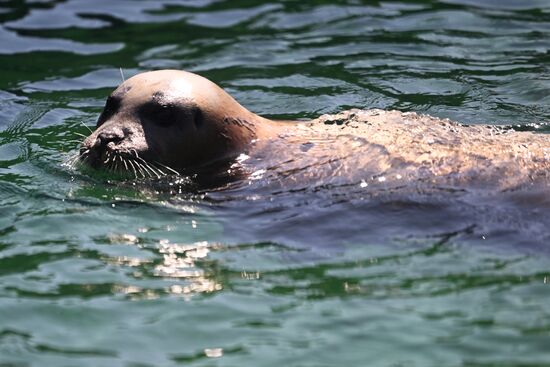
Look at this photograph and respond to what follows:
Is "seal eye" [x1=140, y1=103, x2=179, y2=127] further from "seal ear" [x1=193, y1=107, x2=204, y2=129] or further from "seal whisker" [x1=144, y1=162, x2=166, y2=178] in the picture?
"seal whisker" [x1=144, y1=162, x2=166, y2=178]

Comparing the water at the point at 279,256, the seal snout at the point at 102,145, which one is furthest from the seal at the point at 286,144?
the water at the point at 279,256

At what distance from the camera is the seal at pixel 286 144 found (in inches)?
304

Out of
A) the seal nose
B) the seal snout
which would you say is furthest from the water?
the seal nose

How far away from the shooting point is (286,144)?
8461mm

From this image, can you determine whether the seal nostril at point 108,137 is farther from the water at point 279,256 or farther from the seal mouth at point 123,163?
the water at point 279,256

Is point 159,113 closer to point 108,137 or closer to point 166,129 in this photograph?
point 166,129

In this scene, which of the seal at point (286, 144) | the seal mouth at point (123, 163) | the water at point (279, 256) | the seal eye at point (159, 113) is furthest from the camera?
the seal eye at point (159, 113)

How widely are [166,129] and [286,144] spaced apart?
96 centimetres

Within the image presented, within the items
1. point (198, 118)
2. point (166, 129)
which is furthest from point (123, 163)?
point (198, 118)

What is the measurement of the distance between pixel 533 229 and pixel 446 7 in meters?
7.12

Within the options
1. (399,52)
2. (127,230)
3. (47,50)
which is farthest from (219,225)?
(47,50)

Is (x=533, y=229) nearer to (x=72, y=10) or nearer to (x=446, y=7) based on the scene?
(x=446, y=7)

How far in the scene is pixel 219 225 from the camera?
7.57 m

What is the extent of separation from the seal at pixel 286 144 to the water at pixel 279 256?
27 centimetres
